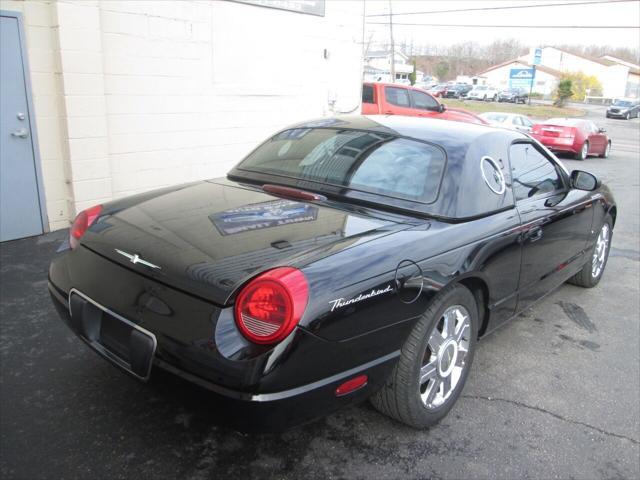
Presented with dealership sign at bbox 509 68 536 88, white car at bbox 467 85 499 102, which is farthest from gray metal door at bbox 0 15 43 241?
dealership sign at bbox 509 68 536 88

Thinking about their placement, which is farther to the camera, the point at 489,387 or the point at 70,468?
the point at 489,387

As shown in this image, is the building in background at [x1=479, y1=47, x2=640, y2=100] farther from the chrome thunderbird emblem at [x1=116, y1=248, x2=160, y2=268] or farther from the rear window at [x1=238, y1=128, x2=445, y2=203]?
the chrome thunderbird emblem at [x1=116, y1=248, x2=160, y2=268]

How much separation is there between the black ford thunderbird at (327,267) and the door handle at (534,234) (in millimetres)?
18

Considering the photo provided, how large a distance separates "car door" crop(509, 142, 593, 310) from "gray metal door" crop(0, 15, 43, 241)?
4.67 m

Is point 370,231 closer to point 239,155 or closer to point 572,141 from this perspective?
point 239,155

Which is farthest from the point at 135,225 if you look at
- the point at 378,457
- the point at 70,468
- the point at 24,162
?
the point at 24,162

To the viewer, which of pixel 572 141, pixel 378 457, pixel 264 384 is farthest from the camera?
pixel 572 141

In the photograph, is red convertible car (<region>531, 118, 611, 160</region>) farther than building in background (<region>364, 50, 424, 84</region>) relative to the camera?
No

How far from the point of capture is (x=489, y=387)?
3363 mm

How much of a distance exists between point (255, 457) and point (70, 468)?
808 millimetres

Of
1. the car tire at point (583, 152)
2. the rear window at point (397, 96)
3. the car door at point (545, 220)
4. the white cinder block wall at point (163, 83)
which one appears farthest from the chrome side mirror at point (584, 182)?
the car tire at point (583, 152)

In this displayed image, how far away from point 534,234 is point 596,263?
6.76 ft

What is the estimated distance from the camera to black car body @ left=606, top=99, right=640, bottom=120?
46.3 meters

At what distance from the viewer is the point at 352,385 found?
91.9 inches
